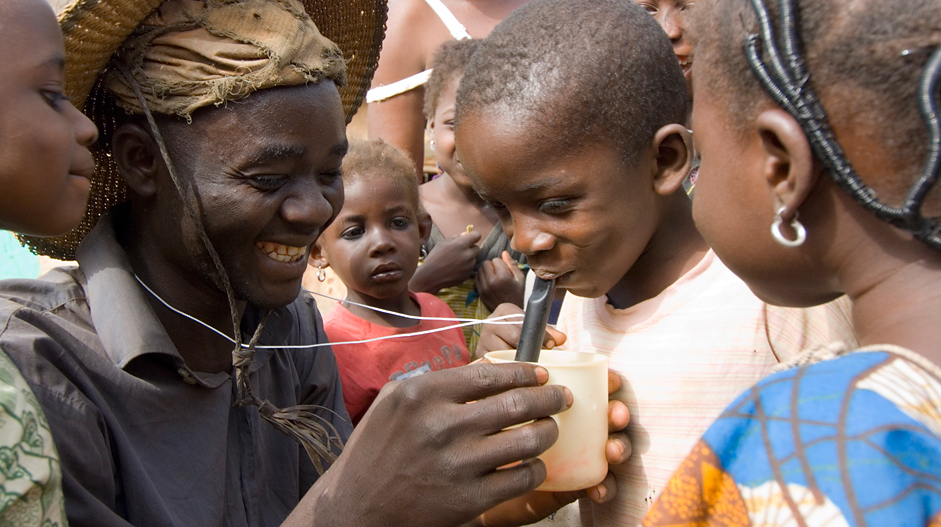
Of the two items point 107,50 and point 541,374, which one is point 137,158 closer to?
point 107,50

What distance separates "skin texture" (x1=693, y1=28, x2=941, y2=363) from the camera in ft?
2.63

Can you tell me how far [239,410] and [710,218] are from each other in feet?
4.19

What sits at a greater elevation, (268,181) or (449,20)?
(268,181)

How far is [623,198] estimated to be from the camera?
4.74ft

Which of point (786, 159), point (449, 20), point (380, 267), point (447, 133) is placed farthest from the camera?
point (449, 20)

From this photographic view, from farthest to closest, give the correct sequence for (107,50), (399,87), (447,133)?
(399,87), (447,133), (107,50)

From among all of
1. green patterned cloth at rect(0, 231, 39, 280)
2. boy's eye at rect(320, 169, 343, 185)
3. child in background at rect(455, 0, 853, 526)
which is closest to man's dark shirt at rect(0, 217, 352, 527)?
boy's eye at rect(320, 169, 343, 185)

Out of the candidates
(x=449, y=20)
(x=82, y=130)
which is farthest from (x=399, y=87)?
(x=82, y=130)

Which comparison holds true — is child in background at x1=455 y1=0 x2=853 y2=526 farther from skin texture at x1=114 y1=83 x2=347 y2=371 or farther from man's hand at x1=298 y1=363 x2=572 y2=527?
skin texture at x1=114 y1=83 x2=347 y2=371

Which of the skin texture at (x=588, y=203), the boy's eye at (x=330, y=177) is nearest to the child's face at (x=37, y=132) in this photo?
the boy's eye at (x=330, y=177)

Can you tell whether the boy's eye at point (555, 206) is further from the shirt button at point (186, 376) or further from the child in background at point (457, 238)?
the child in background at point (457, 238)

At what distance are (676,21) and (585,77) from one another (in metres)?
1.02

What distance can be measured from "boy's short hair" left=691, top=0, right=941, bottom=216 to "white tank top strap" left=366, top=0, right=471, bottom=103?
2656 millimetres

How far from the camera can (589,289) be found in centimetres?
152
